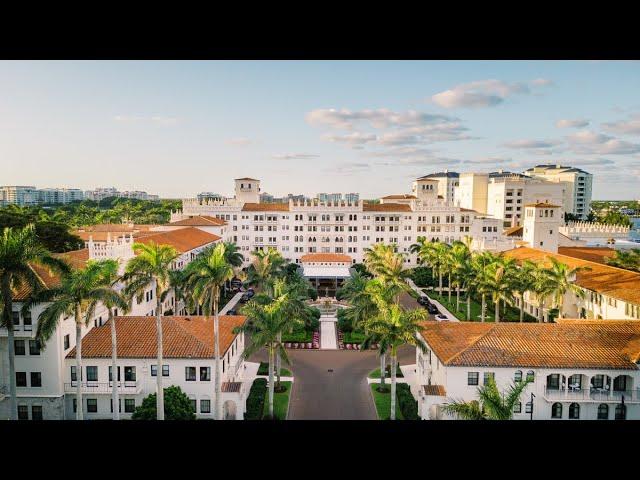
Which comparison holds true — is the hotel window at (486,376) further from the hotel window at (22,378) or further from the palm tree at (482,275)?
the hotel window at (22,378)

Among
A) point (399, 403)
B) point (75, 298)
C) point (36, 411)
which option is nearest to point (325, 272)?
point (399, 403)

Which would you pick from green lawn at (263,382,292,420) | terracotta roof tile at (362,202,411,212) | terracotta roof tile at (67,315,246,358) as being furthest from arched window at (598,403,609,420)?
terracotta roof tile at (362,202,411,212)

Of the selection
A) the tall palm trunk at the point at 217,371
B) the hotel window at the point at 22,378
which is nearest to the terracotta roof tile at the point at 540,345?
the tall palm trunk at the point at 217,371

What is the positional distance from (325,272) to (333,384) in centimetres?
3250

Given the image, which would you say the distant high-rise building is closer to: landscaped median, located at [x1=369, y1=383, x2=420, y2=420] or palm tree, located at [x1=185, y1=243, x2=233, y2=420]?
landscaped median, located at [x1=369, y1=383, x2=420, y2=420]

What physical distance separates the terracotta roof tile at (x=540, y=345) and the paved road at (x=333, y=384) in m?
5.67

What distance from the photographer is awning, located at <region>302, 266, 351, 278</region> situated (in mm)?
60431

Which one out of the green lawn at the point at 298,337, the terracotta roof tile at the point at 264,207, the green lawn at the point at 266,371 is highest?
the terracotta roof tile at the point at 264,207

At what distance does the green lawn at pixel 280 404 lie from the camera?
85.8 ft
